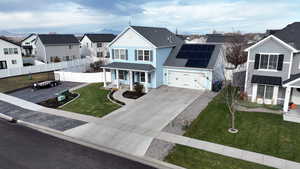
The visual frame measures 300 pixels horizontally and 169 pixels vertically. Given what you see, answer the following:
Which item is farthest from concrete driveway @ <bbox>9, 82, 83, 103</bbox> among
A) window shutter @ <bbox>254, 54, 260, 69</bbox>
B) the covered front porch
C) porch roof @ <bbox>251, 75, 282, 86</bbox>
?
window shutter @ <bbox>254, 54, 260, 69</bbox>

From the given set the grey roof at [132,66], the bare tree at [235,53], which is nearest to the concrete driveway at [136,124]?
the grey roof at [132,66]

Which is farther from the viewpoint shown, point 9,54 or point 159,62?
point 9,54

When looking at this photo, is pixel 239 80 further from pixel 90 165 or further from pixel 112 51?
pixel 90 165

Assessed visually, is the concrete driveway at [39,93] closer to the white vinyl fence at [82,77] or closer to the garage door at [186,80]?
the white vinyl fence at [82,77]

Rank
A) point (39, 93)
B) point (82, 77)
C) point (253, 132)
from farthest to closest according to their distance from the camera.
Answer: point (82, 77)
point (39, 93)
point (253, 132)

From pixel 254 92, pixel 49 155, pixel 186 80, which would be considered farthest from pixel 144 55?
pixel 49 155

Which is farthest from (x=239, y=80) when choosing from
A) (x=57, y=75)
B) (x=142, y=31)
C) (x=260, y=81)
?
(x=57, y=75)

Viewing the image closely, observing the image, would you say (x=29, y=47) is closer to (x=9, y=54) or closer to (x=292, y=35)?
(x=9, y=54)
